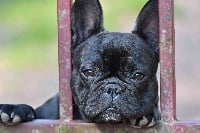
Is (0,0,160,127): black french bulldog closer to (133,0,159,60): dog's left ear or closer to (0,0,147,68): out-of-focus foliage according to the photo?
(133,0,159,60): dog's left ear

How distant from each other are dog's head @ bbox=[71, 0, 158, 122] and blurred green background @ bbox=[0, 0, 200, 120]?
9.80 ft

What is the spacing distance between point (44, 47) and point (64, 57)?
5.42 m

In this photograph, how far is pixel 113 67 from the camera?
473 cm

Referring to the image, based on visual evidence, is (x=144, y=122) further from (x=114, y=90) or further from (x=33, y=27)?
(x=33, y=27)

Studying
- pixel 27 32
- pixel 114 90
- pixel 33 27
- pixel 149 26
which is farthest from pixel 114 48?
pixel 33 27

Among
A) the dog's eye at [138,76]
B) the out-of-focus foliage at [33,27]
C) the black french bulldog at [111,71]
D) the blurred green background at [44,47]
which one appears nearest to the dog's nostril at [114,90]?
the black french bulldog at [111,71]

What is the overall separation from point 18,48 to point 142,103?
563 centimetres

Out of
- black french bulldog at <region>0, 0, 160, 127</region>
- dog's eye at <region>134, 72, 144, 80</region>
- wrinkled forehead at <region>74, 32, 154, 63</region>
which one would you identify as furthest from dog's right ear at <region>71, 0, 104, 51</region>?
dog's eye at <region>134, 72, 144, 80</region>

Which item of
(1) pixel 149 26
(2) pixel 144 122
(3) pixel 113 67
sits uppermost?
(1) pixel 149 26

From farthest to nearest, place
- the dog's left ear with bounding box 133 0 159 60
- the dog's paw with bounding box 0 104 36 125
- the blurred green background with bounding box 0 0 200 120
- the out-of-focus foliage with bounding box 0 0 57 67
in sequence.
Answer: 1. the out-of-focus foliage with bounding box 0 0 57 67
2. the blurred green background with bounding box 0 0 200 120
3. the dog's left ear with bounding box 133 0 159 60
4. the dog's paw with bounding box 0 104 36 125

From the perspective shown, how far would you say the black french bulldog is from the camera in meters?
4.61

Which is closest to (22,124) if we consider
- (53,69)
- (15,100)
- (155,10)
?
(155,10)

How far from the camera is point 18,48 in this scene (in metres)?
10.2

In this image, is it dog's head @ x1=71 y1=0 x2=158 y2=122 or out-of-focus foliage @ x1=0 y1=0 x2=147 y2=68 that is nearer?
dog's head @ x1=71 y1=0 x2=158 y2=122
